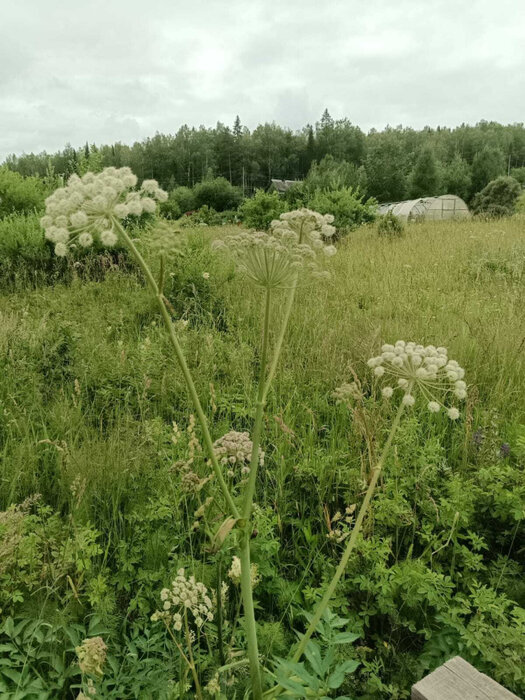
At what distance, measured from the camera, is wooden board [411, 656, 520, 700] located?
3.71ft

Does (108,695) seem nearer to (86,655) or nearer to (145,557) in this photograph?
(86,655)

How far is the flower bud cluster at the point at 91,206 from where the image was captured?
949 millimetres

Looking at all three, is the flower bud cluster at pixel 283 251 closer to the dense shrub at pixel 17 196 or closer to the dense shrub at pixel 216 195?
the dense shrub at pixel 17 196

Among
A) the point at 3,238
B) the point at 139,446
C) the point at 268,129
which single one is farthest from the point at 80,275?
the point at 268,129

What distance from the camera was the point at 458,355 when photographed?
3.76 meters

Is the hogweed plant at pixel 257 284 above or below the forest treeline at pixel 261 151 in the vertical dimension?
below

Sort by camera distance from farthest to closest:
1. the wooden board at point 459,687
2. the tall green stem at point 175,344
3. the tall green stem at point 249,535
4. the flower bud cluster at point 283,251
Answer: the flower bud cluster at point 283,251 → the wooden board at point 459,687 → the tall green stem at point 249,535 → the tall green stem at point 175,344

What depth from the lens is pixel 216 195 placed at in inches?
2004

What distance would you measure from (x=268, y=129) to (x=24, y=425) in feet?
311

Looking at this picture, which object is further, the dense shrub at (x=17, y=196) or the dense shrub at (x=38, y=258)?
the dense shrub at (x=17, y=196)

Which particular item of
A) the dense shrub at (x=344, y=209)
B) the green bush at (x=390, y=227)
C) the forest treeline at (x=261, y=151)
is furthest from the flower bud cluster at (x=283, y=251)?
the forest treeline at (x=261, y=151)

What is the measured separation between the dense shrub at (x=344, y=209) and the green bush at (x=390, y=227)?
0.91 m

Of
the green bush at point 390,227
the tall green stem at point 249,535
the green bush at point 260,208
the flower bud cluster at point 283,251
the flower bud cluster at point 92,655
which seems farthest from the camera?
the green bush at point 260,208

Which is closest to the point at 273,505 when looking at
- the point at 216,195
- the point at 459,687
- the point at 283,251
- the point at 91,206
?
the point at 459,687
